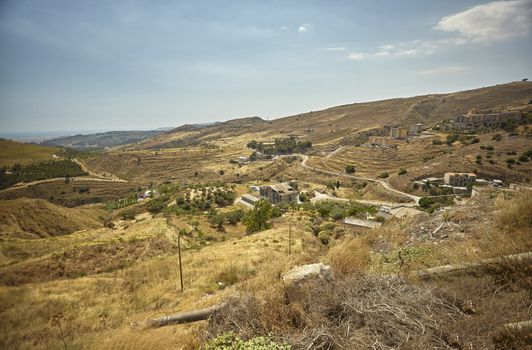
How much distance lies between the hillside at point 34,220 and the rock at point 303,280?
28.9 metres

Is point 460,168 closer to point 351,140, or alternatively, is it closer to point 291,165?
point 291,165

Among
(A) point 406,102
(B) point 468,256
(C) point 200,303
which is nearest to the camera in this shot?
(B) point 468,256

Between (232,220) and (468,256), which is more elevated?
(468,256)

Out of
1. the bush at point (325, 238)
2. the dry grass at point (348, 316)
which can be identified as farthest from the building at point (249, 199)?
the dry grass at point (348, 316)

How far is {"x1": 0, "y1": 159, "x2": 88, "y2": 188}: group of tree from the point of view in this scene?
44444 millimetres

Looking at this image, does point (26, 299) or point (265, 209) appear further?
point (265, 209)

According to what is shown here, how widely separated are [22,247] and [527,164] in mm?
72630

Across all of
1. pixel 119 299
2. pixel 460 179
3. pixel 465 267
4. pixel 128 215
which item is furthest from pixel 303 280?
pixel 460 179

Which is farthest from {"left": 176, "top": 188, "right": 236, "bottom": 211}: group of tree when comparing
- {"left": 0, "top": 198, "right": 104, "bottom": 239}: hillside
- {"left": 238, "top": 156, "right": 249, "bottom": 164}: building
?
{"left": 238, "top": 156, "right": 249, "bottom": 164}: building

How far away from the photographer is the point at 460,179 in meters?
50.2

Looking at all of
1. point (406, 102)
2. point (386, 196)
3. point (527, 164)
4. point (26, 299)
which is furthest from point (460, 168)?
point (406, 102)

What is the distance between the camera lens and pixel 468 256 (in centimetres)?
572

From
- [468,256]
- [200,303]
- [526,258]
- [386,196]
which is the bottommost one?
[386,196]

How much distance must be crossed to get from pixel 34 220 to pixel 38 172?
43005 mm
